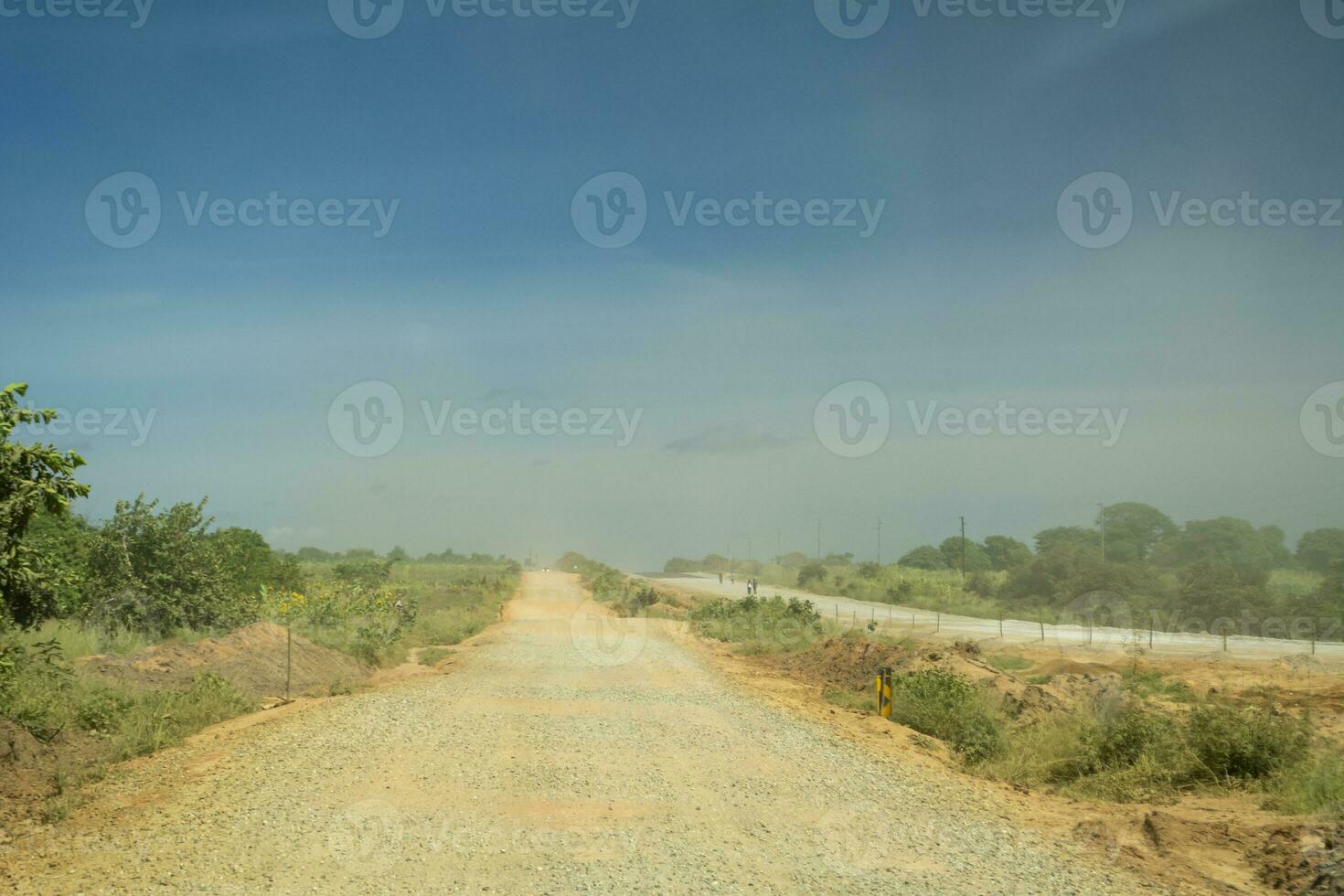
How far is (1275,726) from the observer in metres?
11.4

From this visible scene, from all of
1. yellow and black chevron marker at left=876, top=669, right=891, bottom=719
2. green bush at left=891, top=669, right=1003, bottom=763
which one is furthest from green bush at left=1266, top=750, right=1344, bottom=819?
yellow and black chevron marker at left=876, top=669, right=891, bottom=719

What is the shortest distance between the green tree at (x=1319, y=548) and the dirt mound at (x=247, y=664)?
81456mm

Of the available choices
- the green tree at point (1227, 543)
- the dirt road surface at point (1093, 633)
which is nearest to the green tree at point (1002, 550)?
the green tree at point (1227, 543)

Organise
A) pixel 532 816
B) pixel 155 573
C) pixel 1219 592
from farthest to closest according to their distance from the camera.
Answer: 1. pixel 1219 592
2. pixel 155 573
3. pixel 532 816

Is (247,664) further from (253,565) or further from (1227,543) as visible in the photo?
(1227,543)

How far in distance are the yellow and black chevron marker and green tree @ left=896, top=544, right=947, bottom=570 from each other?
94494 millimetres

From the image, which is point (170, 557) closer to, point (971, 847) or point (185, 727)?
point (185, 727)

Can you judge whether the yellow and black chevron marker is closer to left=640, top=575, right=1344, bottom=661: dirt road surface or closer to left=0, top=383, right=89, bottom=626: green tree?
left=0, top=383, right=89, bottom=626: green tree

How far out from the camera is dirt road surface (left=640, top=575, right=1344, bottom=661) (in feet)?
98.9

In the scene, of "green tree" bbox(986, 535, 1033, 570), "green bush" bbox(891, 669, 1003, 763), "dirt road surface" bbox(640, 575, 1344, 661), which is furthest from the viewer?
"green tree" bbox(986, 535, 1033, 570)

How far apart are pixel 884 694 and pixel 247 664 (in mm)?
11612

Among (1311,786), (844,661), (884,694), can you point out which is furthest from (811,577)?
(1311,786)

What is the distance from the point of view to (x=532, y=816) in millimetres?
8781

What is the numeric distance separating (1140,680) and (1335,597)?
31.5 m
